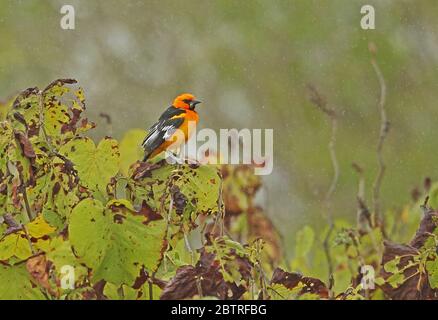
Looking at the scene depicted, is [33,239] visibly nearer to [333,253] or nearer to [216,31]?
[333,253]

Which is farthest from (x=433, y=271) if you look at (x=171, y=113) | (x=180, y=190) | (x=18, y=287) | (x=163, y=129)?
(x=171, y=113)

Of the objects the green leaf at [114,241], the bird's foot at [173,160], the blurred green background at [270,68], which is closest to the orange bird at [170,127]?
the bird's foot at [173,160]

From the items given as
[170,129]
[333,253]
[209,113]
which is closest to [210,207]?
[170,129]

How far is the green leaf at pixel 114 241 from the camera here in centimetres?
85

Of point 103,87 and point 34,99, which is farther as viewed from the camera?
point 103,87

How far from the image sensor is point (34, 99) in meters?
0.99

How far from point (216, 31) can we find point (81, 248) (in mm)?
6355

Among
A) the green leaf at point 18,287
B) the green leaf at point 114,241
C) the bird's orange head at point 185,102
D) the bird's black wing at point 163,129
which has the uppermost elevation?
the bird's orange head at point 185,102

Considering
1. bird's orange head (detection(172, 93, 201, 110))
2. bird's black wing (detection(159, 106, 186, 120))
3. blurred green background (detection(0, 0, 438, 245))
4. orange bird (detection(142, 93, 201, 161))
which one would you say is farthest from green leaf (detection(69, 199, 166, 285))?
blurred green background (detection(0, 0, 438, 245))

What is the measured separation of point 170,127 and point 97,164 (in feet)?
3.32

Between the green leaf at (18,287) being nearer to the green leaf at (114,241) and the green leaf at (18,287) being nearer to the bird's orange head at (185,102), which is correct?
the green leaf at (114,241)

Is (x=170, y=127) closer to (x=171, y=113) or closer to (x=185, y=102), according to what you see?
(x=171, y=113)

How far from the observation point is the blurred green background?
6258mm

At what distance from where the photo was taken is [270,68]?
736cm
